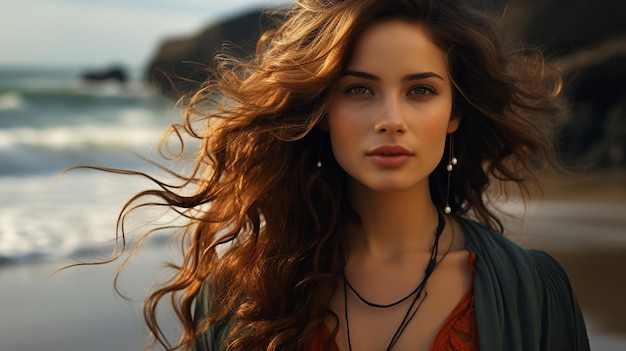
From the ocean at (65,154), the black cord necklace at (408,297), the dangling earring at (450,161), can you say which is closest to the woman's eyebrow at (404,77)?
the dangling earring at (450,161)

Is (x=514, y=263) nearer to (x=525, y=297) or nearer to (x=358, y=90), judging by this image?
(x=525, y=297)

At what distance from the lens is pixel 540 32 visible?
12812mm

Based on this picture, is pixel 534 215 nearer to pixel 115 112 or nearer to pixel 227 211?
pixel 227 211

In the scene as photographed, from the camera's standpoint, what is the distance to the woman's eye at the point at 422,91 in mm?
2533

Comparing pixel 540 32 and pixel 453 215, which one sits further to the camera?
pixel 540 32

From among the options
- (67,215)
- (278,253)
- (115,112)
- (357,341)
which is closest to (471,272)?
(357,341)

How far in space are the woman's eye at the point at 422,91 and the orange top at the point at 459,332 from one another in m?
0.58

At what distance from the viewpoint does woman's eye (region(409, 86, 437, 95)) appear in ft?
8.31

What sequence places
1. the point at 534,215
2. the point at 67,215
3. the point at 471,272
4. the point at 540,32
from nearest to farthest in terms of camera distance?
1. the point at 471,272
2. the point at 534,215
3. the point at 67,215
4. the point at 540,32

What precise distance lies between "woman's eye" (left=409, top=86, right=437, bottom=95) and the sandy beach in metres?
2.25

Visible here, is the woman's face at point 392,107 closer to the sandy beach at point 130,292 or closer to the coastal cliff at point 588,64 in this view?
the sandy beach at point 130,292

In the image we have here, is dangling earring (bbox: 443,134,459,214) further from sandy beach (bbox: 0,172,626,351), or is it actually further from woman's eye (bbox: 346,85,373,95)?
sandy beach (bbox: 0,172,626,351)

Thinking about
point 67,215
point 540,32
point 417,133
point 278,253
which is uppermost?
point 540,32

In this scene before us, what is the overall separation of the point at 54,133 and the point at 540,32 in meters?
9.19
